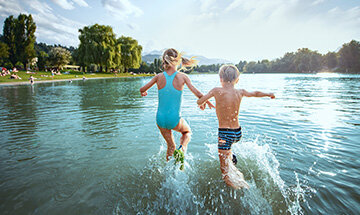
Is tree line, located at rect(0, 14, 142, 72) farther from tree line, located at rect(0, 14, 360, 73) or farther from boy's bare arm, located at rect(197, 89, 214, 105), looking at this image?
boy's bare arm, located at rect(197, 89, 214, 105)

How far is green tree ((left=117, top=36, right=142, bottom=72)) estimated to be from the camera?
6525 cm

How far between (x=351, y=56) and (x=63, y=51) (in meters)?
124

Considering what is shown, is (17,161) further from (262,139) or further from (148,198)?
(262,139)

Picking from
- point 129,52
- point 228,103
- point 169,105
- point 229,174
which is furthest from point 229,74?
point 129,52

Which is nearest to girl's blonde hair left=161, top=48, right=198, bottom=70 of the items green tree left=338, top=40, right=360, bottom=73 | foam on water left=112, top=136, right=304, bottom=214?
foam on water left=112, top=136, right=304, bottom=214

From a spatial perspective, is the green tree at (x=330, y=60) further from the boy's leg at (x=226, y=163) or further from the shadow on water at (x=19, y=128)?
the shadow on water at (x=19, y=128)

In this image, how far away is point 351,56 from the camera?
90.1 metres

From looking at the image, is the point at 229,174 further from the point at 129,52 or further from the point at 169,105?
the point at 129,52

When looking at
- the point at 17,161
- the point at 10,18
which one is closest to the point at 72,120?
the point at 17,161

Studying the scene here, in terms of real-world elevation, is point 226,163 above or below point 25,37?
below

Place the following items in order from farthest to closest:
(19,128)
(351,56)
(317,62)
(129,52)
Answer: (317,62) → (351,56) → (129,52) → (19,128)

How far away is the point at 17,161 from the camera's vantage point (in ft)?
14.8

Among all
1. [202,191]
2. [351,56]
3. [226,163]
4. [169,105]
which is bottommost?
[202,191]

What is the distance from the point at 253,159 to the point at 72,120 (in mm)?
7680
